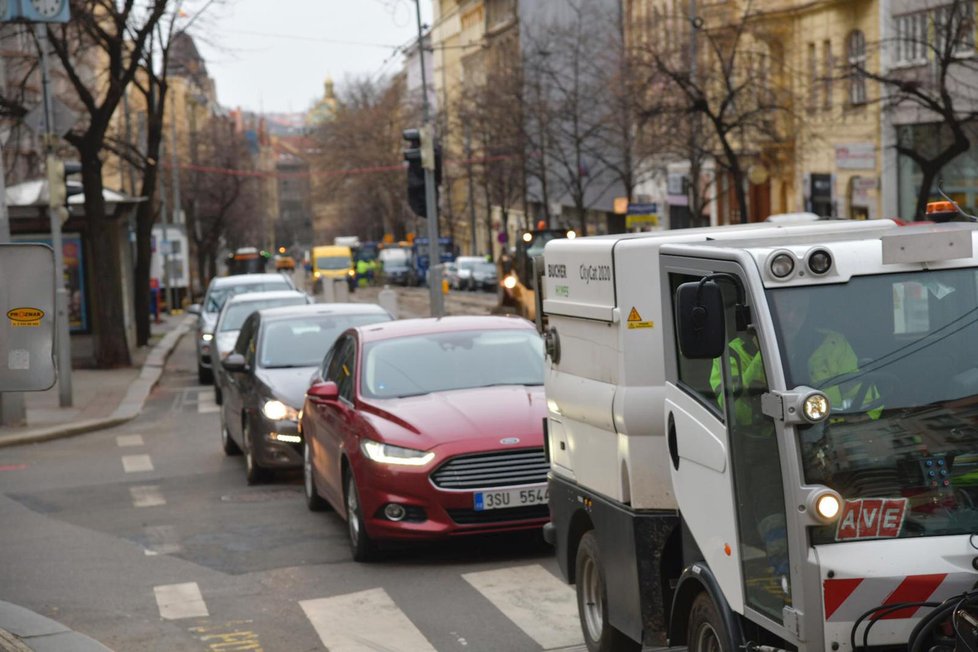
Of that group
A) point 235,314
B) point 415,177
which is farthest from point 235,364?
point 415,177

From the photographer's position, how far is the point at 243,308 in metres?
26.4

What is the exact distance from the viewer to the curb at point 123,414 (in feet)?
69.5

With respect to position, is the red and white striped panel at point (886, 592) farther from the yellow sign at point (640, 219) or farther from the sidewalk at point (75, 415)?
the yellow sign at point (640, 219)

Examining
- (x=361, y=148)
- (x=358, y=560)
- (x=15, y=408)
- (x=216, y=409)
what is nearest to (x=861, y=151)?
(x=216, y=409)

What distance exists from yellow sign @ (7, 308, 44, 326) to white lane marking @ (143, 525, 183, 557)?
3.86m

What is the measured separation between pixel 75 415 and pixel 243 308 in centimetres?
360

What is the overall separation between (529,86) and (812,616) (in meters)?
51.7

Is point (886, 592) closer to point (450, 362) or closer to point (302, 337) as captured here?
point (450, 362)

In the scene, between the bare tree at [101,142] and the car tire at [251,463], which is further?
the bare tree at [101,142]

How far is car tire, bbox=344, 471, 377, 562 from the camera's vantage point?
1091cm

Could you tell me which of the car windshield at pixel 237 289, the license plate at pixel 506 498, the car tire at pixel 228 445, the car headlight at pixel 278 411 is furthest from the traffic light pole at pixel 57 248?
the license plate at pixel 506 498

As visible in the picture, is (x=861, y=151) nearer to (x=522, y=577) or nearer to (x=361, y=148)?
(x=522, y=577)

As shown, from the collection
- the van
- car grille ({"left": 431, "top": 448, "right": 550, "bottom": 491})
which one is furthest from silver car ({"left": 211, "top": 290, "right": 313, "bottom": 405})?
the van

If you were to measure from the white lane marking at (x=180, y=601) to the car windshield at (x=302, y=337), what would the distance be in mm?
5677
